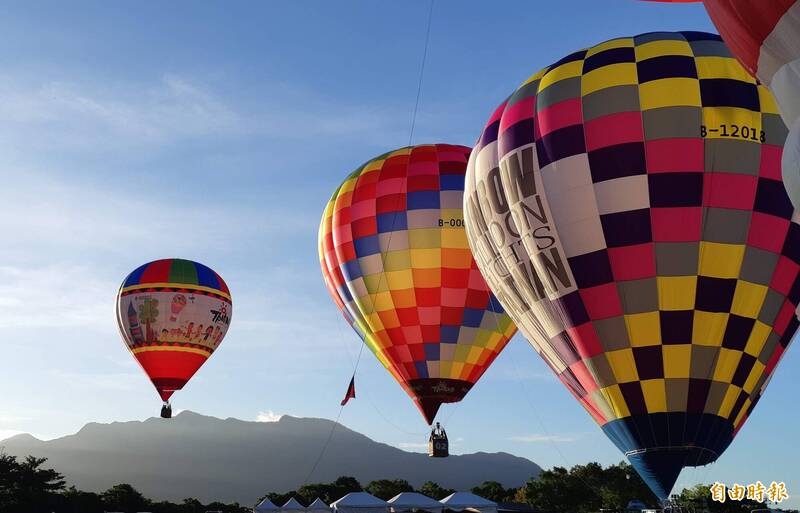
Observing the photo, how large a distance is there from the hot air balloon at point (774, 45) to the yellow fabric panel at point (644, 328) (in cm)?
929

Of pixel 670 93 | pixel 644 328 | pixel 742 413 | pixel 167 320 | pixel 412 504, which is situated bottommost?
pixel 412 504

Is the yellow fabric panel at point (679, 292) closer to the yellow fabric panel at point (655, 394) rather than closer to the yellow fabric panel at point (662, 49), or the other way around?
the yellow fabric panel at point (655, 394)

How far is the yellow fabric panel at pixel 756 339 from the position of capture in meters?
15.5

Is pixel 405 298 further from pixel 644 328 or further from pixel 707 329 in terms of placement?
pixel 707 329

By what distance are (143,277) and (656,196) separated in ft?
78.5

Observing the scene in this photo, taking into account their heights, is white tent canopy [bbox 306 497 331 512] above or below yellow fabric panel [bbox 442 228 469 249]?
below

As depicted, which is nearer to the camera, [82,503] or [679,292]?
[679,292]

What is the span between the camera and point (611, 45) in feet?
57.7

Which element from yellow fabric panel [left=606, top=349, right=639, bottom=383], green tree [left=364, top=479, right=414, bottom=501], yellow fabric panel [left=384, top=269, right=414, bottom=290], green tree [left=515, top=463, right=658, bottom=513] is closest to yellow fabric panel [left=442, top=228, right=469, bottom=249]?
yellow fabric panel [left=384, top=269, right=414, bottom=290]

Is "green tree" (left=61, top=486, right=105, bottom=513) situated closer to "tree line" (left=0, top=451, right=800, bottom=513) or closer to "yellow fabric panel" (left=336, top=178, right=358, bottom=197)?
"tree line" (left=0, top=451, right=800, bottom=513)

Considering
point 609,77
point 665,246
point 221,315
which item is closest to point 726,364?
point 665,246

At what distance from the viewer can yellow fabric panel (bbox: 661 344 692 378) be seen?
15.4 m

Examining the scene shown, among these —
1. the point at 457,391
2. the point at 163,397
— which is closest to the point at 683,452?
the point at 457,391

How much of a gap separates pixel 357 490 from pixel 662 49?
59.4m
